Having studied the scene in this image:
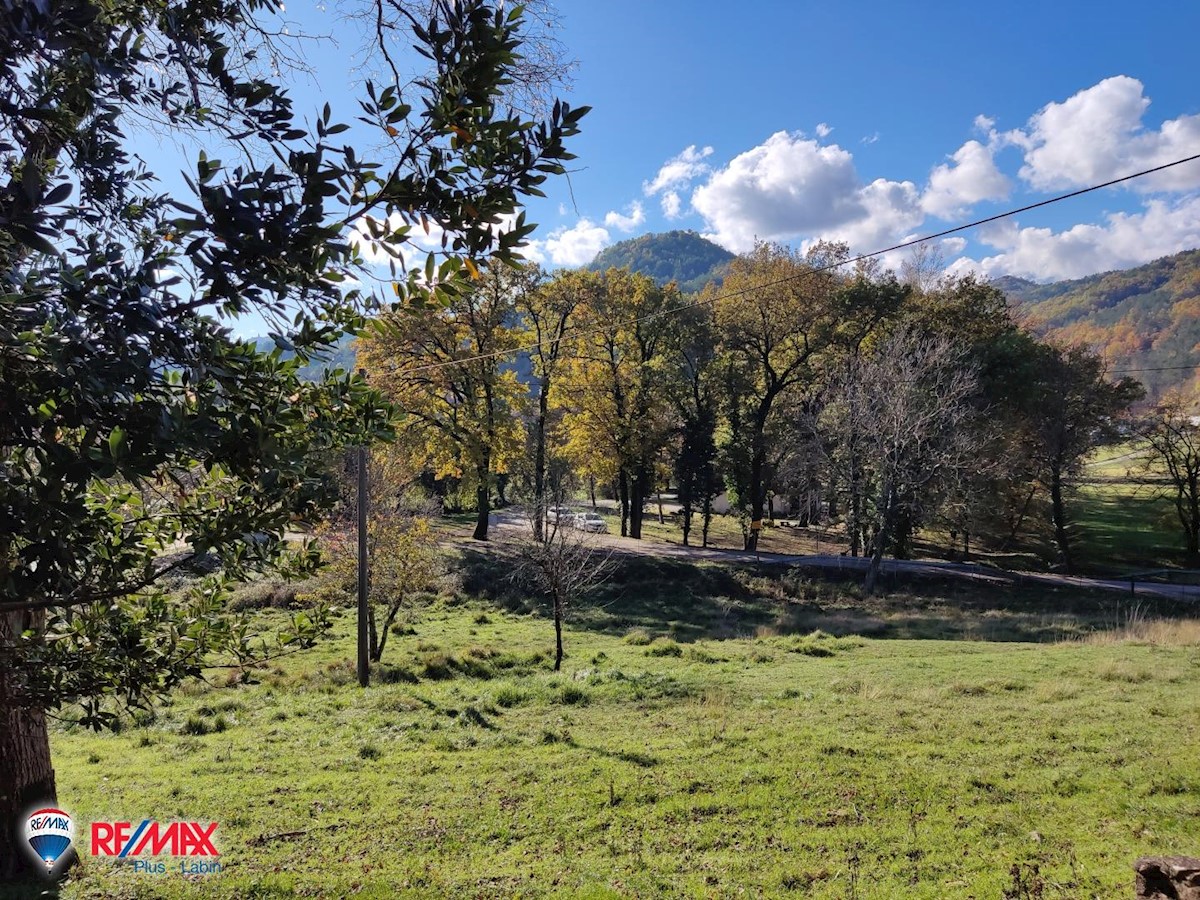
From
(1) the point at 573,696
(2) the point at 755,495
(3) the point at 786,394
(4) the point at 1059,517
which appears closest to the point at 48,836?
(1) the point at 573,696

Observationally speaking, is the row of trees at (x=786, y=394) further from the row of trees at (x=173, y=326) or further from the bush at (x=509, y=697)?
the row of trees at (x=173, y=326)

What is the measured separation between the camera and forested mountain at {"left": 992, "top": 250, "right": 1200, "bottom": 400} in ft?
234

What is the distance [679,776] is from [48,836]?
229 inches

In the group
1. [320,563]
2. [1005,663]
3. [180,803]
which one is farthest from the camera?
[1005,663]

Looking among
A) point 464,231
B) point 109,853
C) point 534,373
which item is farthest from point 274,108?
point 534,373

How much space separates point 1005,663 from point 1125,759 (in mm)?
7079

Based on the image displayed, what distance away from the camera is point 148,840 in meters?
5.80

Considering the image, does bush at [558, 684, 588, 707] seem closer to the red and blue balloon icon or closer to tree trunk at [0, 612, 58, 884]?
the red and blue balloon icon

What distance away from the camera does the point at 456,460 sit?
27.1m

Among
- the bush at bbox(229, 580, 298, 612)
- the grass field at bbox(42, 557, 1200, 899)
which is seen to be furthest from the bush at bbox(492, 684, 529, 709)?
the bush at bbox(229, 580, 298, 612)

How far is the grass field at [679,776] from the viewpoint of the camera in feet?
17.2

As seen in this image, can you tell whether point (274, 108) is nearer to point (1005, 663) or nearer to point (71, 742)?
point (71, 742)

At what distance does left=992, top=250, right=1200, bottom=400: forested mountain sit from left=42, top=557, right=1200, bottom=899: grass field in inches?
1421

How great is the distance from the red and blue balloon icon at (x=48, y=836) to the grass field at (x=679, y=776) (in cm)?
30
